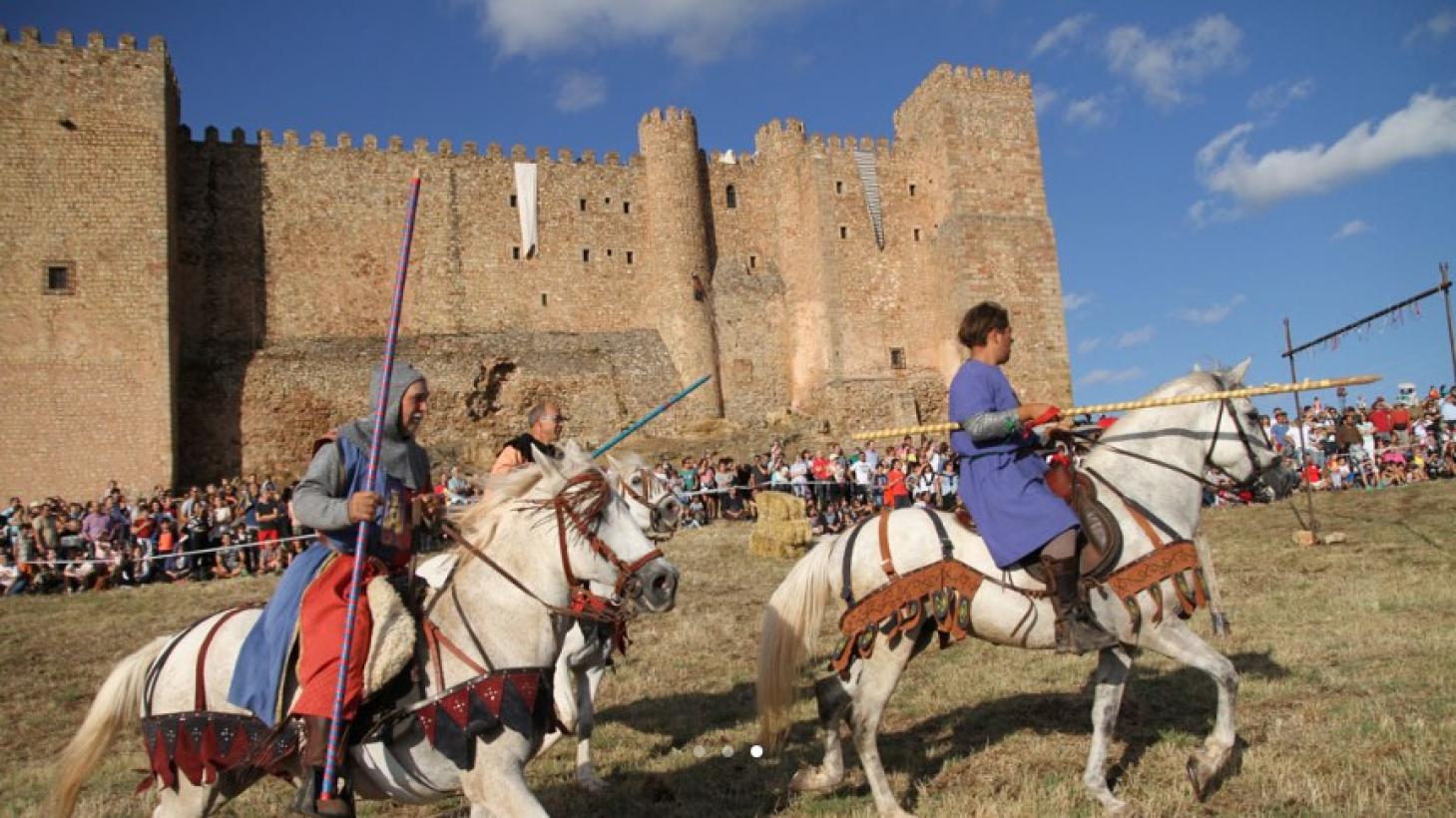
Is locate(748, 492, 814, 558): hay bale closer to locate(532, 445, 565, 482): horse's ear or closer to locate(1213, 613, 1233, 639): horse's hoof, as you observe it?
locate(1213, 613, 1233, 639): horse's hoof

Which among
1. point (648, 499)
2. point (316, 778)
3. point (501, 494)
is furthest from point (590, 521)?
point (648, 499)

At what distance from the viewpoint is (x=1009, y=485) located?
529 cm

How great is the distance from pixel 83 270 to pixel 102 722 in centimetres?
2792

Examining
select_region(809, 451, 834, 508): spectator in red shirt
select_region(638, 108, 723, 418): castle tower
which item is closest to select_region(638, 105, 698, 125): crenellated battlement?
select_region(638, 108, 723, 418): castle tower

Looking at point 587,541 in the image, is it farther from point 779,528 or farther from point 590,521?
point 779,528

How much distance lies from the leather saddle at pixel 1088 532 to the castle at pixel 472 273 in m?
27.7

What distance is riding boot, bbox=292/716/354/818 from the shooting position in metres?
3.91

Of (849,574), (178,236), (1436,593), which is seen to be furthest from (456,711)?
(178,236)

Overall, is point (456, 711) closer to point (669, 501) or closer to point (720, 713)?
point (669, 501)

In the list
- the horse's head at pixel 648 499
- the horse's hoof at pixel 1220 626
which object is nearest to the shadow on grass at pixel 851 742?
the horse's hoof at pixel 1220 626

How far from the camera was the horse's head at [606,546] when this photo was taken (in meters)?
4.22

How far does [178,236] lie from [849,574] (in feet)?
104

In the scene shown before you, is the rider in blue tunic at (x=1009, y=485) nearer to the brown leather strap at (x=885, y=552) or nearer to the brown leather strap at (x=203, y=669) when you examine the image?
the brown leather strap at (x=885, y=552)

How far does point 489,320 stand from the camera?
35.3 meters
